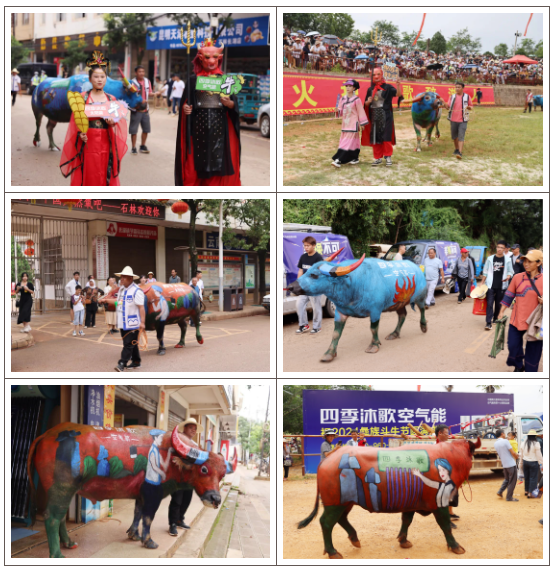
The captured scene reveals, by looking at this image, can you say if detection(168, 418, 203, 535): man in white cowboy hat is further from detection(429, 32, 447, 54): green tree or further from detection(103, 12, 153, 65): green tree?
detection(103, 12, 153, 65): green tree

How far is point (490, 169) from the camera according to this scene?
19.7ft

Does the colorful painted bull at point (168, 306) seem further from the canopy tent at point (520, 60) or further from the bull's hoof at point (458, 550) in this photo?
the canopy tent at point (520, 60)

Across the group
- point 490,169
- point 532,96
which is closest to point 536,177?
point 490,169

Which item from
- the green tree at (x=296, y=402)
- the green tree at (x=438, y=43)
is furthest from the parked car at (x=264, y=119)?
the green tree at (x=296, y=402)

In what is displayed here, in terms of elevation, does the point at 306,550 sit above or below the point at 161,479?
below

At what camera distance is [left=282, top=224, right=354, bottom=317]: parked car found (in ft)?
22.6

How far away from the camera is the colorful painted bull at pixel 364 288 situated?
5270 mm

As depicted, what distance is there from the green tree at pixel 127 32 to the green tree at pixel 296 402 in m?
5.86

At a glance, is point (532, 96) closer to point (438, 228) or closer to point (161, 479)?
point (438, 228)

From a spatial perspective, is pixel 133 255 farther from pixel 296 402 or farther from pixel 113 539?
pixel 113 539

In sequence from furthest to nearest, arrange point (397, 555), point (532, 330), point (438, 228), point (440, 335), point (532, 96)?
point (438, 228) < point (532, 96) < point (440, 335) < point (532, 330) < point (397, 555)
